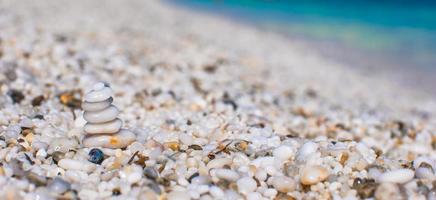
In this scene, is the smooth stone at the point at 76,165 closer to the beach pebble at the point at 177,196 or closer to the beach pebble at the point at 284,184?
the beach pebble at the point at 177,196

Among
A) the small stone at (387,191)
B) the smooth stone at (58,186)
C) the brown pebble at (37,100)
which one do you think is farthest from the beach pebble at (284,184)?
the brown pebble at (37,100)

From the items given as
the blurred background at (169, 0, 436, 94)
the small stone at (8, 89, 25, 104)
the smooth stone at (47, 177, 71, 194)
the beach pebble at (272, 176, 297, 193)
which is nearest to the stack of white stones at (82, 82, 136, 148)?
the smooth stone at (47, 177, 71, 194)

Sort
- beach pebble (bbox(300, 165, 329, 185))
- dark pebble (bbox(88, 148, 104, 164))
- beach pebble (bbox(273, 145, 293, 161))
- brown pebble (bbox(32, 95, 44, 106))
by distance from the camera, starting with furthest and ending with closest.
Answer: brown pebble (bbox(32, 95, 44, 106))
beach pebble (bbox(273, 145, 293, 161))
dark pebble (bbox(88, 148, 104, 164))
beach pebble (bbox(300, 165, 329, 185))

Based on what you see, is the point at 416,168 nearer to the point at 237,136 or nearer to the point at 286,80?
the point at 237,136

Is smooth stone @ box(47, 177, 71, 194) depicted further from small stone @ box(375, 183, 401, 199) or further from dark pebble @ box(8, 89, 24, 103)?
dark pebble @ box(8, 89, 24, 103)

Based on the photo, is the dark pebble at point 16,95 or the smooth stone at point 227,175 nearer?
the smooth stone at point 227,175

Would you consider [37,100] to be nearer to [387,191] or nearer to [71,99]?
[71,99]

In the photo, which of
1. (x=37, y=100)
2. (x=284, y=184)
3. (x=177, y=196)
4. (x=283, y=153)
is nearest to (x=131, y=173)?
(x=177, y=196)

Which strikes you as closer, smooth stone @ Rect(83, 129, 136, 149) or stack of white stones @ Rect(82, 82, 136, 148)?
stack of white stones @ Rect(82, 82, 136, 148)
